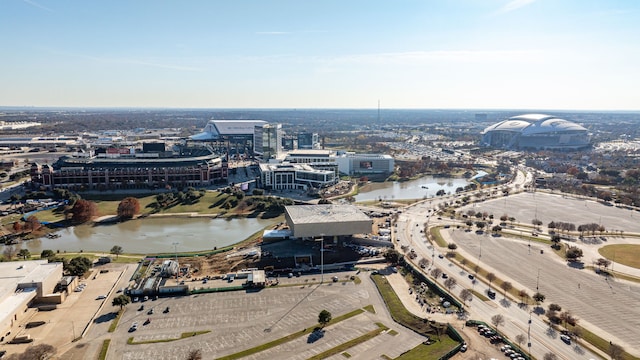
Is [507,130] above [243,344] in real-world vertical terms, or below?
above

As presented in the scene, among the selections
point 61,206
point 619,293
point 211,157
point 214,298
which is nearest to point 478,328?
point 619,293

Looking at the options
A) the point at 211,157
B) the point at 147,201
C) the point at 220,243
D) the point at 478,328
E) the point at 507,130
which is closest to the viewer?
the point at 478,328

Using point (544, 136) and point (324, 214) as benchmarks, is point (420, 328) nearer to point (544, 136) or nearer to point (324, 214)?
point (324, 214)

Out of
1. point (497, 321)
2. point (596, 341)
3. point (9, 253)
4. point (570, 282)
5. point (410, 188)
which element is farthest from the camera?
point (410, 188)

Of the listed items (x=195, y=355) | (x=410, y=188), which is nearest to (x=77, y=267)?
(x=195, y=355)

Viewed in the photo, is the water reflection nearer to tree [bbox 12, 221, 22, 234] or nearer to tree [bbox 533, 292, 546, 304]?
tree [bbox 533, 292, 546, 304]

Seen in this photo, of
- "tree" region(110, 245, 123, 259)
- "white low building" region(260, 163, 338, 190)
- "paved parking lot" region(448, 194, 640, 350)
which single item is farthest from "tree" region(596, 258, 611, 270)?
"tree" region(110, 245, 123, 259)

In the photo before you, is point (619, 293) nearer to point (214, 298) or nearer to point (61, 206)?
point (214, 298)
